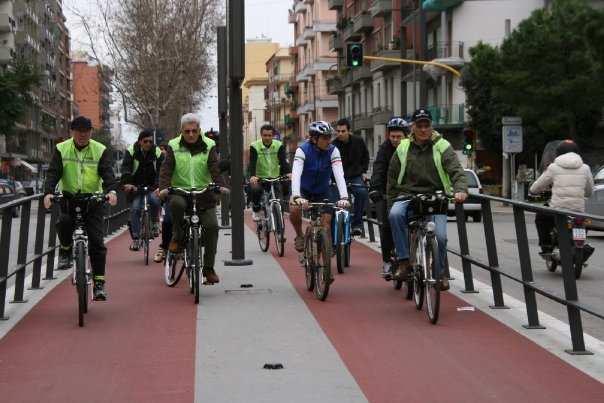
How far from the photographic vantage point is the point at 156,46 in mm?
55812

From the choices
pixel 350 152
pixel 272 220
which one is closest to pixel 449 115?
pixel 272 220

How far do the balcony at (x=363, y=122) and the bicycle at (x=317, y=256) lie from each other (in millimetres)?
58762

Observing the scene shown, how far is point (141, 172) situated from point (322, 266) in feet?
18.5

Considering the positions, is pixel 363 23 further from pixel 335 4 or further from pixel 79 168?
pixel 79 168

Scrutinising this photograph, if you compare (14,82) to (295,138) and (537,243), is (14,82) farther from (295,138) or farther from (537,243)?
(295,138)

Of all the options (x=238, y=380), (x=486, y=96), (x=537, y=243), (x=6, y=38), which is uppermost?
(x=6, y=38)

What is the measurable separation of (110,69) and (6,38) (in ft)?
90.9

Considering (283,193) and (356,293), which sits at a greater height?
(283,193)

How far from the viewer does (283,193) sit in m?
16.8

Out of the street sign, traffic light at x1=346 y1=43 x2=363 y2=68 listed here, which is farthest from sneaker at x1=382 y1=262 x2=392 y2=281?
the street sign

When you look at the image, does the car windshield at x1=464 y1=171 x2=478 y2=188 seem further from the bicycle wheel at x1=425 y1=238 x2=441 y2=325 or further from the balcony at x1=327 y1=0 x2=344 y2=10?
the balcony at x1=327 y1=0 x2=344 y2=10

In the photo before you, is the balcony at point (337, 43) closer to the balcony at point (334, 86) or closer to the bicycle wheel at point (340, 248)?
the balcony at point (334, 86)

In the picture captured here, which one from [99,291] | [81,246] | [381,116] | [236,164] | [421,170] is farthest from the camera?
[381,116]

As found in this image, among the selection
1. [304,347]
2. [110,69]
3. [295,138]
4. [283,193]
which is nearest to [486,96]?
[110,69]
